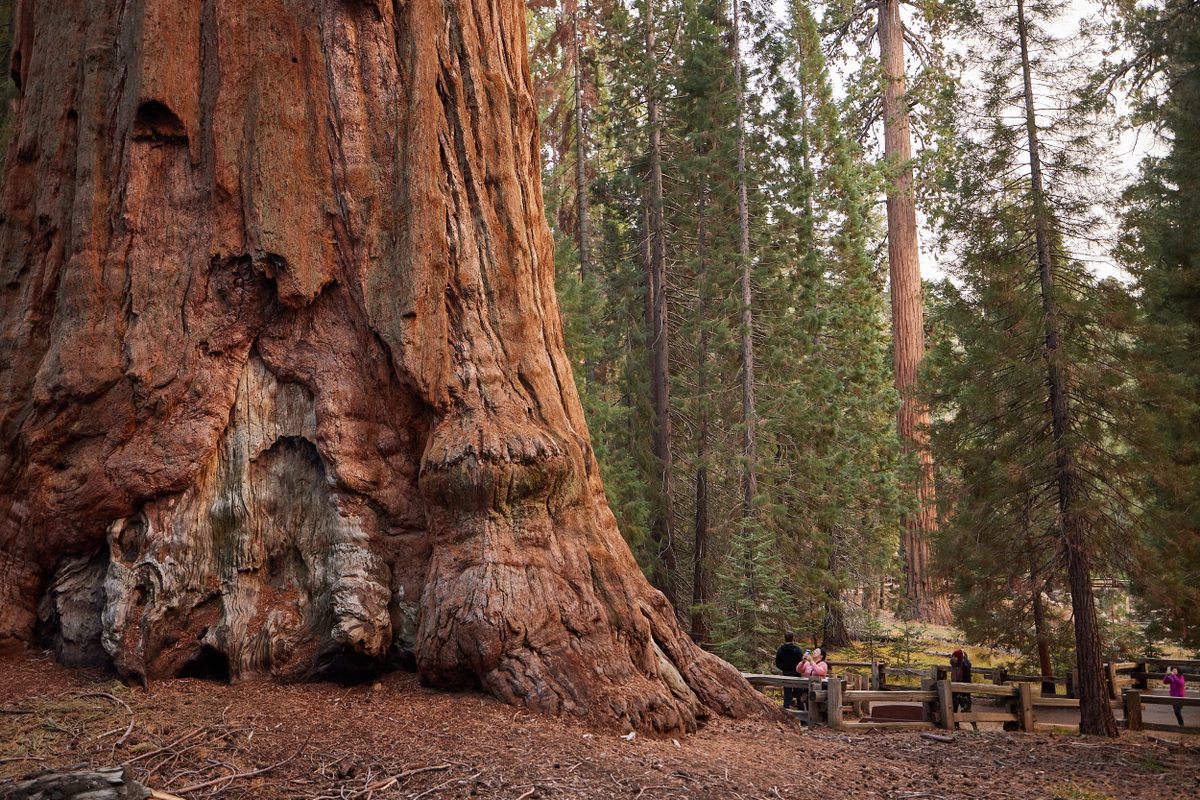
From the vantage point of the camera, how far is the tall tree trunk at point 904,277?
2475 centimetres

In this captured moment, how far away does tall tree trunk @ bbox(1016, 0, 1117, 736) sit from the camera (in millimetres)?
11734

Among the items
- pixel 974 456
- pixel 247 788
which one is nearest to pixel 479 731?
pixel 247 788

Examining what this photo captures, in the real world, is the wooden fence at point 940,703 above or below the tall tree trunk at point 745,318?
below

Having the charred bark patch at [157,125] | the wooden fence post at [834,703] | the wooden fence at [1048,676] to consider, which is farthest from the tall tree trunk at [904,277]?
the charred bark patch at [157,125]

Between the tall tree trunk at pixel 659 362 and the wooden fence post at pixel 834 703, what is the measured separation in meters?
10.7

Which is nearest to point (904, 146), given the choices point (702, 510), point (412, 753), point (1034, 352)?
point (702, 510)

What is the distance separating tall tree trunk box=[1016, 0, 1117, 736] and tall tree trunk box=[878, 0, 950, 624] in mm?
12012

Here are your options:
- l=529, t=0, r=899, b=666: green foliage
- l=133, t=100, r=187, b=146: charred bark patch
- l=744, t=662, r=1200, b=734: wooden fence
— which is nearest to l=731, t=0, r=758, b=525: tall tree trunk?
l=529, t=0, r=899, b=666: green foliage

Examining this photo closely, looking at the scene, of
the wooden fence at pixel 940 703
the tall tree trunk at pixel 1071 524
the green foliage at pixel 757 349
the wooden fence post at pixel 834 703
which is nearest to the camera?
the wooden fence post at pixel 834 703

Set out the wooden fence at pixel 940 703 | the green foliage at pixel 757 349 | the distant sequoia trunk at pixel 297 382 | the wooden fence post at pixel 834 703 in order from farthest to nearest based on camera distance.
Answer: the green foliage at pixel 757 349, the wooden fence at pixel 940 703, the wooden fence post at pixel 834 703, the distant sequoia trunk at pixel 297 382

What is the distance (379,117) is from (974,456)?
361 inches

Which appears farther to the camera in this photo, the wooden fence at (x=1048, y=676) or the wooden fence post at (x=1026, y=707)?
the wooden fence at (x=1048, y=676)

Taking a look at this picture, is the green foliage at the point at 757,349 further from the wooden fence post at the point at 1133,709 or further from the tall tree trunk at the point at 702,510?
the wooden fence post at the point at 1133,709

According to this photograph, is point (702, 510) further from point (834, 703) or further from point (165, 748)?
point (165, 748)
